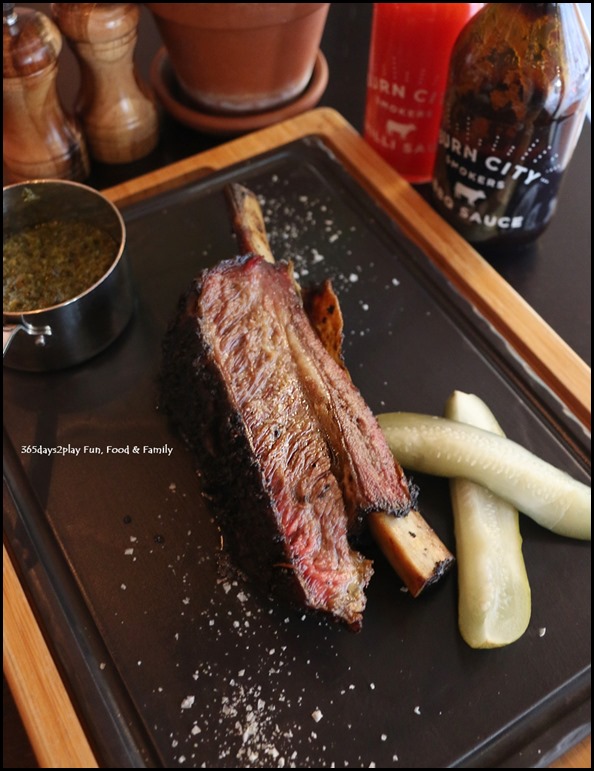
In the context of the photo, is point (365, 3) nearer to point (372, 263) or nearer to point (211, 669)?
point (372, 263)

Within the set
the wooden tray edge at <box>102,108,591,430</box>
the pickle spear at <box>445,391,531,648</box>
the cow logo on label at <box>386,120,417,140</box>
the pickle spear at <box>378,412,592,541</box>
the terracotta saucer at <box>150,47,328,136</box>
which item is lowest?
the pickle spear at <box>445,391,531,648</box>

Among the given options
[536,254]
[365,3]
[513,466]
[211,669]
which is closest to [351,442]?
[513,466]

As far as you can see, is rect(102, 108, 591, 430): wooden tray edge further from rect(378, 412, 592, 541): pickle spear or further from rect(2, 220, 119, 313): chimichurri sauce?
rect(2, 220, 119, 313): chimichurri sauce

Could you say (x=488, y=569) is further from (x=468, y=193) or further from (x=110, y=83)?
(x=110, y=83)

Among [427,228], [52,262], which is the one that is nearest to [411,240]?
[427,228]

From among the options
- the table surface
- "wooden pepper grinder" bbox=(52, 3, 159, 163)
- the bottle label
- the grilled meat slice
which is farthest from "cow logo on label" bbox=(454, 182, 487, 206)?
"wooden pepper grinder" bbox=(52, 3, 159, 163)

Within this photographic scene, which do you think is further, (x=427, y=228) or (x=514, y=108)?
(x=427, y=228)
